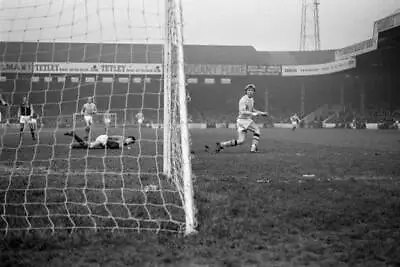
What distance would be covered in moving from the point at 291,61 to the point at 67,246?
158 feet

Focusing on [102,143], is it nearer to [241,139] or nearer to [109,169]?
[241,139]

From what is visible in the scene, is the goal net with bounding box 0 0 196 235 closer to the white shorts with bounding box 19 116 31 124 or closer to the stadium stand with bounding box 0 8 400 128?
the white shorts with bounding box 19 116 31 124

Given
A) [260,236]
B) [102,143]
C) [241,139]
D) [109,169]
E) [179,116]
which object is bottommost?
[260,236]

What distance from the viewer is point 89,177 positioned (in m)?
6.63

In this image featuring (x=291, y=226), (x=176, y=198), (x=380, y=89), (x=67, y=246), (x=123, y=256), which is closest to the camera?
(x=123, y=256)

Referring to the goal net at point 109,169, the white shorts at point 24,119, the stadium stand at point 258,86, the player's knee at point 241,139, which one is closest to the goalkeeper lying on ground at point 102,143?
the player's knee at point 241,139

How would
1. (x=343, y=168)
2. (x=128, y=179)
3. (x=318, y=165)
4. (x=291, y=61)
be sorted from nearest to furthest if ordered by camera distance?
(x=128, y=179) < (x=343, y=168) < (x=318, y=165) < (x=291, y=61)

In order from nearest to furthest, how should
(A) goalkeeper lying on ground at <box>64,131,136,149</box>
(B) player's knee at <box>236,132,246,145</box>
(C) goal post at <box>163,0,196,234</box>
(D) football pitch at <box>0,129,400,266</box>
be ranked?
(D) football pitch at <box>0,129,400,266</box> → (C) goal post at <box>163,0,196,234</box> → (B) player's knee at <box>236,132,246,145</box> → (A) goalkeeper lying on ground at <box>64,131,136,149</box>

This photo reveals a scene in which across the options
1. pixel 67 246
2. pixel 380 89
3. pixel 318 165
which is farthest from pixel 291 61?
pixel 67 246

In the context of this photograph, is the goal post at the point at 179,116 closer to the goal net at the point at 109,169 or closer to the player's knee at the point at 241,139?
the goal net at the point at 109,169

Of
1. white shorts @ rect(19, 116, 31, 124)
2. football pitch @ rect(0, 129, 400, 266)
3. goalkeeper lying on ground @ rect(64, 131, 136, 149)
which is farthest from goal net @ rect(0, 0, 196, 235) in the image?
white shorts @ rect(19, 116, 31, 124)

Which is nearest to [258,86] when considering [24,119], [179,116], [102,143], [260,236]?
[24,119]

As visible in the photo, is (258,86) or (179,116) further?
(258,86)

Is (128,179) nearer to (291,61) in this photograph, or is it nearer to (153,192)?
(153,192)
